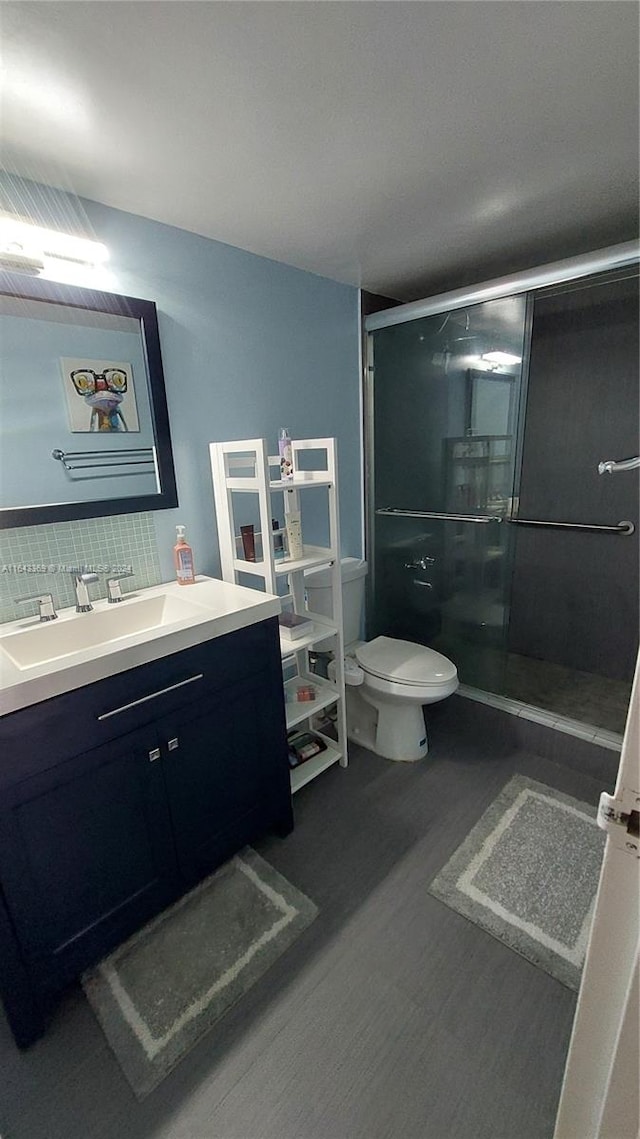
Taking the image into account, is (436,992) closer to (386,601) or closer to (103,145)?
(386,601)

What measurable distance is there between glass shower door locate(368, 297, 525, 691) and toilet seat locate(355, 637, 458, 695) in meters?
0.47

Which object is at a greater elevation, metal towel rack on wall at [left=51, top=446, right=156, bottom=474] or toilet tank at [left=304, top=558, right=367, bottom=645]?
metal towel rack on wall at [left=51, top=446, right=156, bottom=474]

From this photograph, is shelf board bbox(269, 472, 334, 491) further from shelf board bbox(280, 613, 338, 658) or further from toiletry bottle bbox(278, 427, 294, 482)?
shelf board bbox(280, 613, 338, 658)

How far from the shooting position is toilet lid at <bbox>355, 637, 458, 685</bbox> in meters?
1.88

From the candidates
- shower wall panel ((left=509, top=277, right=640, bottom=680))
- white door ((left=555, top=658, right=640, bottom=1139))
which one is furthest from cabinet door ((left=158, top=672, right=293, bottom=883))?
shower wall panel ((left=509, top=277, right=640, bottom=680))

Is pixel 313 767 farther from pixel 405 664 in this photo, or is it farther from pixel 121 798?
pixel 121 798

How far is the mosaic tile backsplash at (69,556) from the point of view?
1340mm

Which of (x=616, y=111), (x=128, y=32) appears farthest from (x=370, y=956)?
(x=616, y=111)

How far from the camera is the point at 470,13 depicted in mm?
821

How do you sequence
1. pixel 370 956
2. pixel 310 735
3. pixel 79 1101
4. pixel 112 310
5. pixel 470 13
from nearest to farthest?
pixel 470 13 < pixel 79 1101 < pixel 370 956 < pixel 112 310 < pixel 310 735

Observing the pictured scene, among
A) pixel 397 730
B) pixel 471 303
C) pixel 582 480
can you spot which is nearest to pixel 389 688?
pixel 397 730

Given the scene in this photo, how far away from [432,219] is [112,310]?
1.14 meters

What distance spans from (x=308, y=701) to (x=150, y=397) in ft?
4.31

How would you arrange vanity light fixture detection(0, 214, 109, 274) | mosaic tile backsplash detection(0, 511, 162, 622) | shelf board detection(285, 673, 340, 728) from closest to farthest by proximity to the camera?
vanity light fixture detection(0, 214, 109, 274)
mosaic tile backsplash detection(0, 511, 162, 622)
shelf board detection(285, 673, 340, 728)
